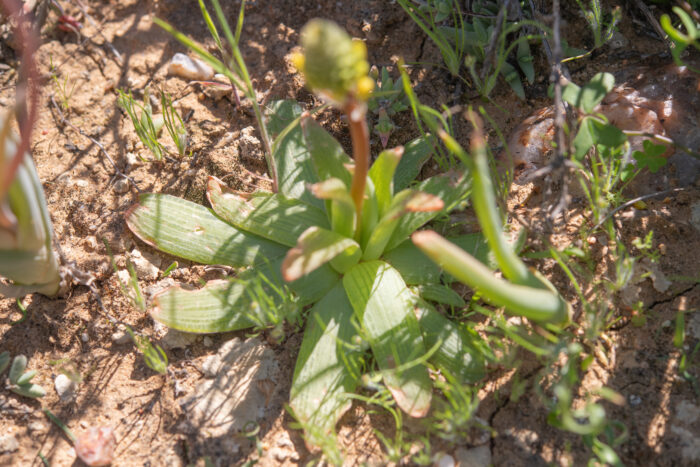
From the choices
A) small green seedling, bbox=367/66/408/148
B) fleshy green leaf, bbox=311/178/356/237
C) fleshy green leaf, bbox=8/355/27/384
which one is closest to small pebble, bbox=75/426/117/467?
fleshy green leaf, bbox=8/355/27/384

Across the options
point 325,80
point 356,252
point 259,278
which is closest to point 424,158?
point 356,252

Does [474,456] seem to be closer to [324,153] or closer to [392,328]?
[392,328]

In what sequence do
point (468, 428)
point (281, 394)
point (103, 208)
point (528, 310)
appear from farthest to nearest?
point (103, 208), point (281, 394), point (468, 428), point (528, 310)

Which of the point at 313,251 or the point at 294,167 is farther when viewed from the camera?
the point at 294,167

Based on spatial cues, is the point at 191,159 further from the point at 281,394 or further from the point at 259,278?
the point at 281,394

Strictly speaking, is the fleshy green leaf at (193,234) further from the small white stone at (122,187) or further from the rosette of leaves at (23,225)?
the rosette of leaves at (23,225)

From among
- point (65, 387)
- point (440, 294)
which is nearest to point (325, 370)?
point (440, 294)

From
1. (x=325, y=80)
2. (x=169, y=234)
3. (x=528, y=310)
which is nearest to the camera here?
(x=325, y=80)
